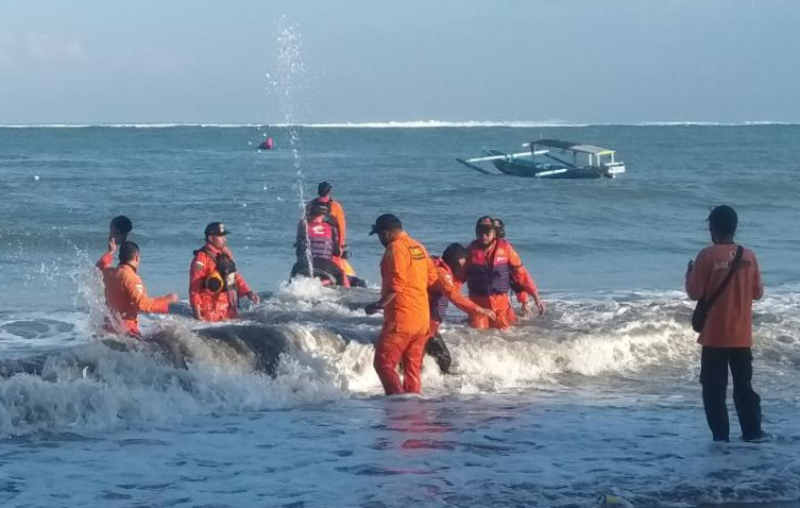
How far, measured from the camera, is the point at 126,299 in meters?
10.7

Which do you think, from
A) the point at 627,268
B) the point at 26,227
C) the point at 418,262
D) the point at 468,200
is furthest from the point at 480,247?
the point at 468,200

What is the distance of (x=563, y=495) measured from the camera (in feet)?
25.3

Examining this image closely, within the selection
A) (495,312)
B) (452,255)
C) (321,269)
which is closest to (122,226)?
(452,255)

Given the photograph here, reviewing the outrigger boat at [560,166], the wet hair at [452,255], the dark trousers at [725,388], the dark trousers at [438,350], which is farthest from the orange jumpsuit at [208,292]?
the outrigger boat at [560,166]

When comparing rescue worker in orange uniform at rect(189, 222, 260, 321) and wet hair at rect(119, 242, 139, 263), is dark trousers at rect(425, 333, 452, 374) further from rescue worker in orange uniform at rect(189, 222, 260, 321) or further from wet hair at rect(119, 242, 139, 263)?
wet hair at rect(119, 242, 139, 263)

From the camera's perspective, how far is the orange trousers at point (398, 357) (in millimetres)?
10367

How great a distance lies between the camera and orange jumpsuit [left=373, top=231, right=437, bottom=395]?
33.7ft

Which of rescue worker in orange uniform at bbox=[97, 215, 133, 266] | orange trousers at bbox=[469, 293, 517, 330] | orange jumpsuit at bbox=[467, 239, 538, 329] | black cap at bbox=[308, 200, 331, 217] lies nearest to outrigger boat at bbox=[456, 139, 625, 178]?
black cap at bbox=[308, 200, 331, 217]

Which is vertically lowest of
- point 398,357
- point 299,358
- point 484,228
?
point 299,358

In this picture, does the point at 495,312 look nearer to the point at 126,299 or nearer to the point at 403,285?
the point at 403,285

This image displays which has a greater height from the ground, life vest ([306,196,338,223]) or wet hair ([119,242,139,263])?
life vest ([306,196,338,223])

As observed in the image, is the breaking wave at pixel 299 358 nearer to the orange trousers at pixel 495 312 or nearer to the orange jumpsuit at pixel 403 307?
the orange trousers at pixel 495 312

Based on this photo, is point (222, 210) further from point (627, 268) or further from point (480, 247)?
point (480, 247)

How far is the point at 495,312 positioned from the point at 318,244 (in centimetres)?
347
